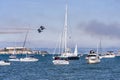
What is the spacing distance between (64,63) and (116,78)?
58.8m

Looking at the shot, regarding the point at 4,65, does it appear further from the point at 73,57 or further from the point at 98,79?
the point at 98,79

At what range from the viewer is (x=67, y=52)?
582 ft

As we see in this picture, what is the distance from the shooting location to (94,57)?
165875 mm

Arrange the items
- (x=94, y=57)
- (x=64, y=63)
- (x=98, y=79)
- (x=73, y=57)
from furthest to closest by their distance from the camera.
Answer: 1. (x=73, y=57)
2. (x=94, y=57)
3. (x=64, y=63)
4. (x=98, y=79)

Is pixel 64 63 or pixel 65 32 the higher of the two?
pixel 65 32

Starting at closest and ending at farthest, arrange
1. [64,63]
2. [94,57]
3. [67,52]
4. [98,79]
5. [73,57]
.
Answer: [98,79] < [64,63] < [94,57] < [67,52] < [73,57]

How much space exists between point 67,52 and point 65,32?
10.6m

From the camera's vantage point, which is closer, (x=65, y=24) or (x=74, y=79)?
(x=74, y=79)

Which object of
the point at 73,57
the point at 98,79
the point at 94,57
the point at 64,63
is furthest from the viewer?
the point at 73,57

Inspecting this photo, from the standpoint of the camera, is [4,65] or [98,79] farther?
[4,65]

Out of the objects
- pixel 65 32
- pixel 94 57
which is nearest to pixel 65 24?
pixel 65 32

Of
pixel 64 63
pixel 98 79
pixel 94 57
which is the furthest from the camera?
pixel 94 57

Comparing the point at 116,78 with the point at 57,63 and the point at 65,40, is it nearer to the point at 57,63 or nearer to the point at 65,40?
the point at 57,63

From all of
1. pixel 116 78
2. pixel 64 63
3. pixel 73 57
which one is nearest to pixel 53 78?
pixel 116 78
